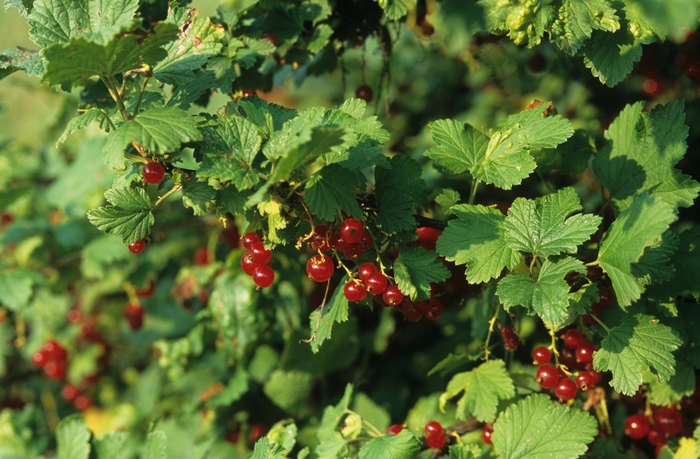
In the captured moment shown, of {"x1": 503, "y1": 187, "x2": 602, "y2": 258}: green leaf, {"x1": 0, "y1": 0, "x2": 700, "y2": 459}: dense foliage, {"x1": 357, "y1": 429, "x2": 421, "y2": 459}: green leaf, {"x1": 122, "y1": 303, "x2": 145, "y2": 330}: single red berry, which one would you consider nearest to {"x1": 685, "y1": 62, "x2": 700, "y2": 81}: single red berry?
{"x1": 0, "y1": 0, "x2": 700, "y2": 459}: dense foliage

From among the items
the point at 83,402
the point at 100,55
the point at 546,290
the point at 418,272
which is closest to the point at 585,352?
the point at 546,290

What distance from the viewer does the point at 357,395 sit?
6.57 feet

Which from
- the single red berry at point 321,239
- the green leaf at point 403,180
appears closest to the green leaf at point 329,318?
the single red berry at point 321,239

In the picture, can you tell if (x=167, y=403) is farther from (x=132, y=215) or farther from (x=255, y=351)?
(x=132, y=215)

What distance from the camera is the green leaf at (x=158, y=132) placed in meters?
1.07

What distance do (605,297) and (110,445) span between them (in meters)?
1.30

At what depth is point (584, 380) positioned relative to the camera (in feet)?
4.49

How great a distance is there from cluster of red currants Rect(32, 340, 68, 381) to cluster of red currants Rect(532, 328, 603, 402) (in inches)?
84.1

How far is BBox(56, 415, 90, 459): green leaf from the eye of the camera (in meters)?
1.67

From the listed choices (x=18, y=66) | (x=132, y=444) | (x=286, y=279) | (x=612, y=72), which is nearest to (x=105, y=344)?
(x=132, y=444)

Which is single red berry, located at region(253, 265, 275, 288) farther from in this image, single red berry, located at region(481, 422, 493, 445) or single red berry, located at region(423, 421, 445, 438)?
single red berry, located at region(481, 422, 493, 445)

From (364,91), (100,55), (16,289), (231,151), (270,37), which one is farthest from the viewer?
(16,289)

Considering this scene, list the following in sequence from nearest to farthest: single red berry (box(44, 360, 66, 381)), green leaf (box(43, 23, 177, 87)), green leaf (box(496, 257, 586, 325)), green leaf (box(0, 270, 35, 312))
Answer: green leaf (box(43, 23, 177, 87)) < green leaf (box(496, 257, 586, 325)) < green leaf (box(0, 270, 35, 312)) < single red berry (box(44, 360, 66, 381))

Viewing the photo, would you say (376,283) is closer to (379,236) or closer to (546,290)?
(379,236)
